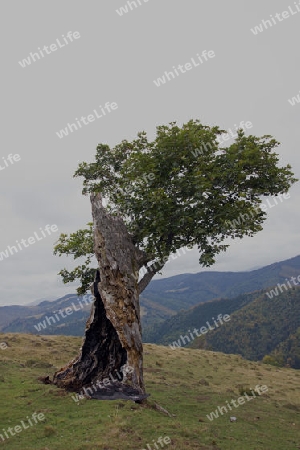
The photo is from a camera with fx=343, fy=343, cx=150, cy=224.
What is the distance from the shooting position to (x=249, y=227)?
78.6ft

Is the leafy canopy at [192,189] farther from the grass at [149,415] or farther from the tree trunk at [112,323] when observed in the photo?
the grass at [149,415]

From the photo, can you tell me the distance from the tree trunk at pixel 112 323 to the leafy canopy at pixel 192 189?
5.50ft

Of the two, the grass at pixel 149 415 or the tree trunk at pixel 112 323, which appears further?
the tree trunk at pixel 112 323

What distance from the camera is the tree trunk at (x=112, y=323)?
2105cm

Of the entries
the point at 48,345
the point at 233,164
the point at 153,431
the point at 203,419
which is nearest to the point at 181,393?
the point at 203,419

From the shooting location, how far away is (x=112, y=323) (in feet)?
70.0

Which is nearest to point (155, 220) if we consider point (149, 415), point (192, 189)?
point (192, 189)

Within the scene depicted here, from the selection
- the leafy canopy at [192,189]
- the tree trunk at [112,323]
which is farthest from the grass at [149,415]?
the leafy canopy at [192,189]

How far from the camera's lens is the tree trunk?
69.1ft

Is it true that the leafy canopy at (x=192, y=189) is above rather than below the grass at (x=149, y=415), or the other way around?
above

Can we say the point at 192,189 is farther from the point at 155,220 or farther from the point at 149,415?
the point at 149,415

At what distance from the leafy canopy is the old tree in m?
0.07

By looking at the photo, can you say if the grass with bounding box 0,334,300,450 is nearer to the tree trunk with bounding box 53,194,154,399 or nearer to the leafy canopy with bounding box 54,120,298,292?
the tree trunk with bounding box 53,194,154,399

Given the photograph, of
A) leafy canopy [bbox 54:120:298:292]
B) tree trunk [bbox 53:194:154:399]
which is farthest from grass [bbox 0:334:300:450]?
leafy canopy [bbox 54:120:298:292]
